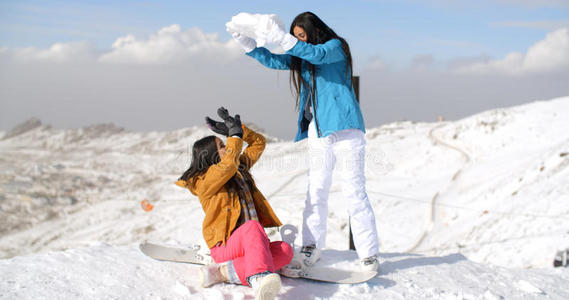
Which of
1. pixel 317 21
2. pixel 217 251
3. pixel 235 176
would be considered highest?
pixel 317 21

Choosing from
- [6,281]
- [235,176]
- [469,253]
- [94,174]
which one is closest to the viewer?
[6,281]

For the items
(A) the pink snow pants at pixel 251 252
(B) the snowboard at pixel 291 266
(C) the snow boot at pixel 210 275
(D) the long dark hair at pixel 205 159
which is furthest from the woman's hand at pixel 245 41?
(C) the snow boot at pixel 210 275

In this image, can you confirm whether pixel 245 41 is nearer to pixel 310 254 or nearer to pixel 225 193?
pixel 225 193

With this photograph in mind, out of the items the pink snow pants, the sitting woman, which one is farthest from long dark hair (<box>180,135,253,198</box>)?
the pink snow pants

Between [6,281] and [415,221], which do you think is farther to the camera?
[415,221]

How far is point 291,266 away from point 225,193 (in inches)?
27.3

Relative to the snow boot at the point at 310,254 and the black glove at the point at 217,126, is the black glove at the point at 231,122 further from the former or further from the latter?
the snow boot at the point at 310,254

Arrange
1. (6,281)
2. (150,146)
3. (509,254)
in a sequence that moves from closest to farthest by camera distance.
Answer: (6,281)
(509,254)
(150,146)

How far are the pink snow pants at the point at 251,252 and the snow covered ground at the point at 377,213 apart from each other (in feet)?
0.57

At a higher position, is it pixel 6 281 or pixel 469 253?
pixel 6 281

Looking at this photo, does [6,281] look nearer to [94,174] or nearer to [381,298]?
[381,298]

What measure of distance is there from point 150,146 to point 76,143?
7099 millimetres

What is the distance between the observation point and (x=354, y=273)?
298cm

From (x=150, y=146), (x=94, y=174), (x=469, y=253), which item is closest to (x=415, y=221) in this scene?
(x=469, y=253)
